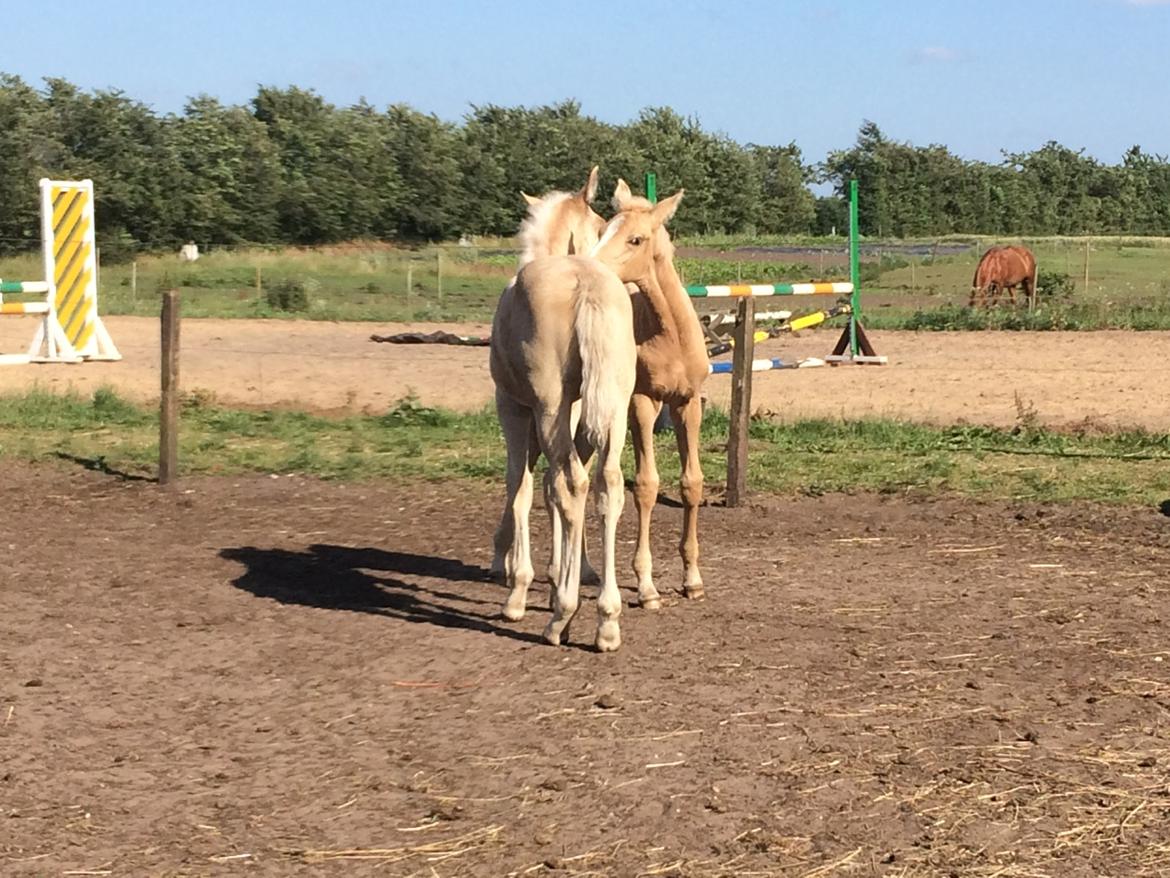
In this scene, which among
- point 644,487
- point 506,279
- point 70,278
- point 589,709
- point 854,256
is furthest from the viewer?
point 506,279

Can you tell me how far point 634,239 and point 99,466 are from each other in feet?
19.4

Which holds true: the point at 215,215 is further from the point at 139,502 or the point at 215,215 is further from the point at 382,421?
the point at 139,502

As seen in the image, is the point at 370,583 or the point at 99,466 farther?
the point at 99,466

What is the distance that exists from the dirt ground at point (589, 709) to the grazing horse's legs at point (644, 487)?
0.14 meters

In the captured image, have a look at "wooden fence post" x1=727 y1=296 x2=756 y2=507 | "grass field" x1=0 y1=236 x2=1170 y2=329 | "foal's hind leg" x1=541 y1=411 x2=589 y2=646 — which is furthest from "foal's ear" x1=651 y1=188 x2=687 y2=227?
"grass field" x1=0 y1=236 x2=1170 y2=329

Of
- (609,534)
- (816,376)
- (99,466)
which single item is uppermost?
(816,376)

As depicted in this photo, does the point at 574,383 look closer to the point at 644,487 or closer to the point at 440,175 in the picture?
the point at 644,487

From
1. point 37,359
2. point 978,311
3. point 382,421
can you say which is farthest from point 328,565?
point 978,311

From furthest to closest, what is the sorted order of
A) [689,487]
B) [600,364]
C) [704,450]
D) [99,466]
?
[704,450] → [99,466] → [689,487] → [600,364]

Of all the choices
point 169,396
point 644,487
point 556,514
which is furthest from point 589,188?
point 169,396

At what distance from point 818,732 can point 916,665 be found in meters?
1.05

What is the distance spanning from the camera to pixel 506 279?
1556 inches

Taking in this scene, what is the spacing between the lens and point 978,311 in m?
26.1

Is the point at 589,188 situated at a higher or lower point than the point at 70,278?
higher
